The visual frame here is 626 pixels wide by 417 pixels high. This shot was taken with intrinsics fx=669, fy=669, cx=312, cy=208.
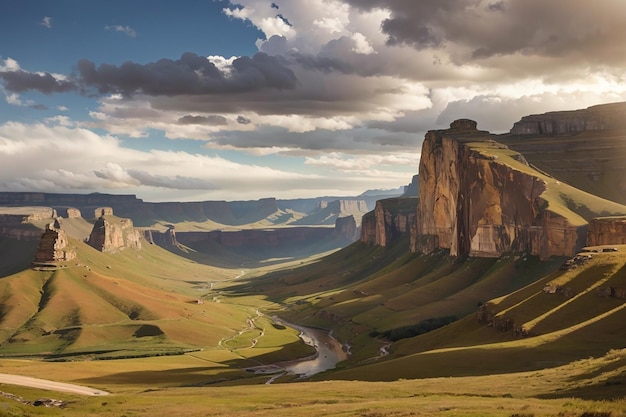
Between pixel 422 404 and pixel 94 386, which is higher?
pixel 422 404

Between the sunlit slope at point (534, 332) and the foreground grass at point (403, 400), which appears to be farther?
the sunlit slope at point (534, 332)

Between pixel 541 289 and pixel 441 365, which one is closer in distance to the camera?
pixel 441 365

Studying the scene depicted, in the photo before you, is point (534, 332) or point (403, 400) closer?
point (403, 400)

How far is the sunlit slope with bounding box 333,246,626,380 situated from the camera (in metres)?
116

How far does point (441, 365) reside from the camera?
12188 centimetres

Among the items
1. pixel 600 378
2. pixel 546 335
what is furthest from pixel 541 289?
pixel 600 378

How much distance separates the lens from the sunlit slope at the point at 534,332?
4577 inches

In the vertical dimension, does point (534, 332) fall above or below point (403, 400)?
below

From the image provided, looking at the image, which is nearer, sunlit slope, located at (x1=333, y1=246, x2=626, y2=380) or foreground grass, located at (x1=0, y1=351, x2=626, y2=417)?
foreground grass, located at (x1=0, y1=351, x2=626, y2=417)

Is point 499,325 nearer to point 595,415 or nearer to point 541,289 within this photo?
point 541,289

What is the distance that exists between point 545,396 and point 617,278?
8770 centimetres

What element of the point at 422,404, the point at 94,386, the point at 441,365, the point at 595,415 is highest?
the point at 595,415

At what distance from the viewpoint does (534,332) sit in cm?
14262

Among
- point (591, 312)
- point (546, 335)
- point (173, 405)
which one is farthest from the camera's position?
point (591, 312)
